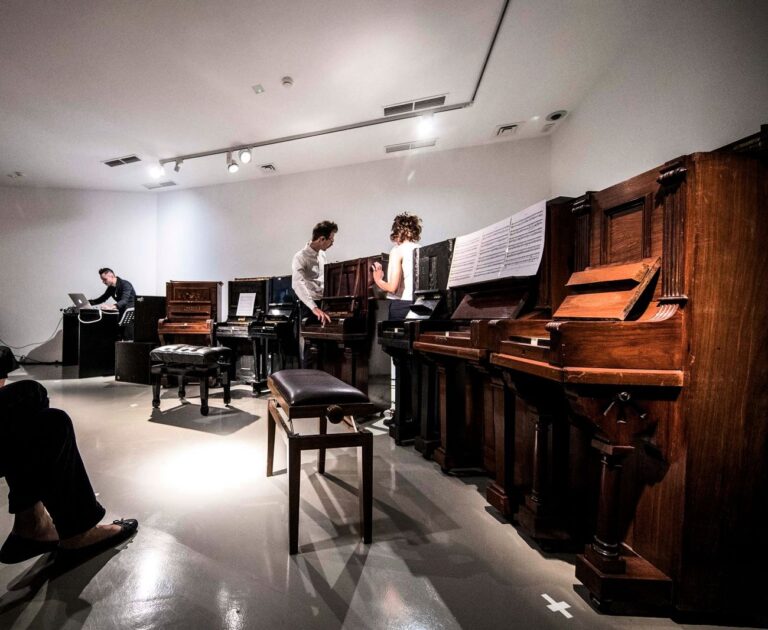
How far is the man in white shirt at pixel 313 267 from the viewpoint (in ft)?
14.7

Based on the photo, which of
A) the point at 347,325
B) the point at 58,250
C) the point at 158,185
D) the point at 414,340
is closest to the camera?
the point at 414,340

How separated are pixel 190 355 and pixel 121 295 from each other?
13.4 feet

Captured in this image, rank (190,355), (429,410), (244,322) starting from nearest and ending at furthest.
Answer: (429,410) < (190,355) < (244,322)

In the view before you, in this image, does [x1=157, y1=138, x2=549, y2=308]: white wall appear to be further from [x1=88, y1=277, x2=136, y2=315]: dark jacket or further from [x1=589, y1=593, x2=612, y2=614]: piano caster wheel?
[x1=589, y1=593, x2=612, y2=614]: piano caster wheel

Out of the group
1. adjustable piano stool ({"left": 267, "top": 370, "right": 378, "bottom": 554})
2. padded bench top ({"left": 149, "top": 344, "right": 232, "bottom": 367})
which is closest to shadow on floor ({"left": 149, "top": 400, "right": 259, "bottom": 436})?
padded bench top ({"left": 149, "top": 344, "right": 232, "bottom": 367})

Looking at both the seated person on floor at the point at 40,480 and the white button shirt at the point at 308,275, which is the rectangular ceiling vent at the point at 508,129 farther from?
the seated person on floor at the point at 40,480

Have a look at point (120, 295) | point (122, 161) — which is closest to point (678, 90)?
point (122, 161)

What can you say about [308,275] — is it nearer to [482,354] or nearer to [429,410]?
[429,410]

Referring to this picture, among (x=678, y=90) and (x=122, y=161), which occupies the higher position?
(x=122, y=161)

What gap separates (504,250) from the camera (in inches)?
91.3

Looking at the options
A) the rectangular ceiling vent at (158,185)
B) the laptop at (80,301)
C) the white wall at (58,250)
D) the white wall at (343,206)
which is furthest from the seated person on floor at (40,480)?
the white wall at (58,250)

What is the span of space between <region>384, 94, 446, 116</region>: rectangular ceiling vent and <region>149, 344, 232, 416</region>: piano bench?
11.4 ft

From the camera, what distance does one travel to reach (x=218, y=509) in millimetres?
2086

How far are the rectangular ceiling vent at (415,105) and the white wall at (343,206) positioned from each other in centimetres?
127
